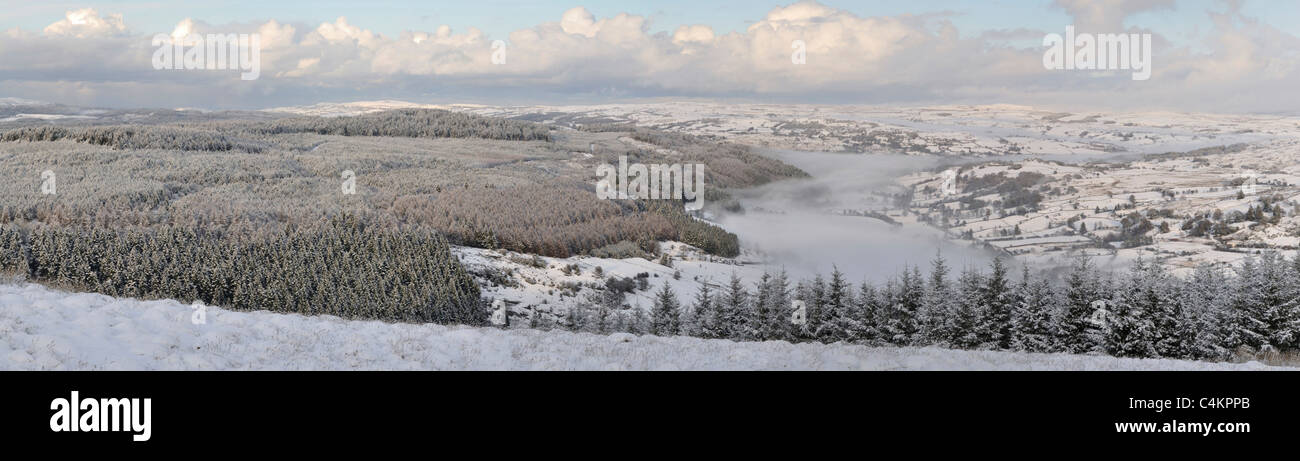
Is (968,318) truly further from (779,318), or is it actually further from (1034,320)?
(779,318)

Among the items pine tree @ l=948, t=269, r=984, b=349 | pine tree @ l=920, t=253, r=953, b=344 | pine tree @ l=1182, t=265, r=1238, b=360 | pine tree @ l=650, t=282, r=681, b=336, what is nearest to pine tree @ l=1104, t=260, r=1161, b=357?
pine tree @ l=1182, t=265, r=1238, b=360

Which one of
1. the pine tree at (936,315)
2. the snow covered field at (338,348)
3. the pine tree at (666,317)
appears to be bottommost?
the pine tree at (666,317)

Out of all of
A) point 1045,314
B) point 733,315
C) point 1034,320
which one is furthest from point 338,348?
point 1045,314

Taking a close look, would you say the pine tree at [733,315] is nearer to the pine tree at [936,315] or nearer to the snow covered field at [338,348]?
the pine tree at [936,315]

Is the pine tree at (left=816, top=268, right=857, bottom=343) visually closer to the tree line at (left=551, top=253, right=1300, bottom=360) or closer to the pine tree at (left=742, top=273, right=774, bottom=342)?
the tree line at (left=551, top=253, right=1300, bottom=360)

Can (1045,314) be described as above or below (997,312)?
above

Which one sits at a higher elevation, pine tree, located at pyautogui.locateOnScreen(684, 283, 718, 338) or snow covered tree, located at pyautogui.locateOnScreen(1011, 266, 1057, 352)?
snow covered tree, located at pyautogui.locateOnScreen(1011, 266, 1057, 352)

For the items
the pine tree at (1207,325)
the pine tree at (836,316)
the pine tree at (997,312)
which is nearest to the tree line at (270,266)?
the pine tree at (836,316)

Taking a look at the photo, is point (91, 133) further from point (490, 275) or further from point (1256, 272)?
point (1256, 272)
